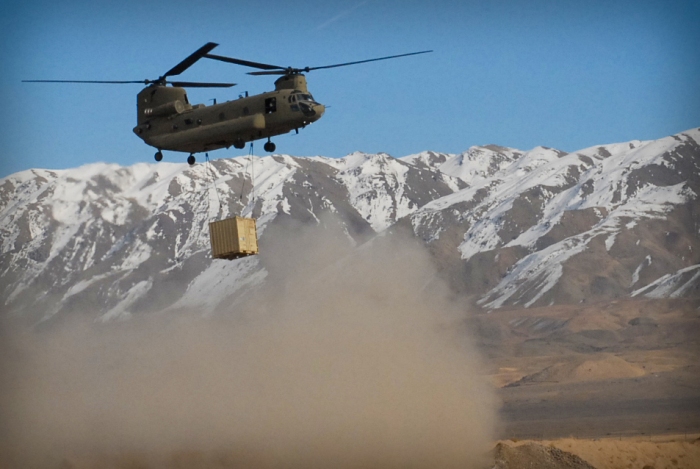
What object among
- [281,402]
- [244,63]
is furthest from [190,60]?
[281,402]

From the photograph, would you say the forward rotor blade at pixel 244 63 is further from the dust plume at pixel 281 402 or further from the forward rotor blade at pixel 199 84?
the dust plume at pixel 281 402

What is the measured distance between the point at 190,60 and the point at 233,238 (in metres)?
10.9

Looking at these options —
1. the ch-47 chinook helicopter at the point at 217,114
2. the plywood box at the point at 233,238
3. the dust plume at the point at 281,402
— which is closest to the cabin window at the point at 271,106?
the ch-47 chinook helicopter at the point at 217,114

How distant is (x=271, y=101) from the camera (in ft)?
216

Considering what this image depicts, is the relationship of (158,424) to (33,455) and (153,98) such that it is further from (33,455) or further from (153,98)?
(153,98)

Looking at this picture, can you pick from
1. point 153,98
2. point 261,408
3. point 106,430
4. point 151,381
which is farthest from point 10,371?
point 153,98

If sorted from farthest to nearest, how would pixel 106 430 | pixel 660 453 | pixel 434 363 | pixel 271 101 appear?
1. pixel 434 363
2. pixel 106 430
3. pixel 660 453
4. pixel 271 101

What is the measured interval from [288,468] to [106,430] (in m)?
26.5

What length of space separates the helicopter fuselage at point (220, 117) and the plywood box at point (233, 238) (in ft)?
15.5

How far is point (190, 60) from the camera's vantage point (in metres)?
64.9

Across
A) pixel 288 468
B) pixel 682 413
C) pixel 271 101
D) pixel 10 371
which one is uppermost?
pixel 271 101

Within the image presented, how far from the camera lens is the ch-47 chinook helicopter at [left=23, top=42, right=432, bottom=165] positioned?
65.3 meters

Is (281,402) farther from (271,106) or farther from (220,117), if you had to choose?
(271,106)

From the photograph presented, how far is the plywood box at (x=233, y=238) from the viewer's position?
67.5 metres
